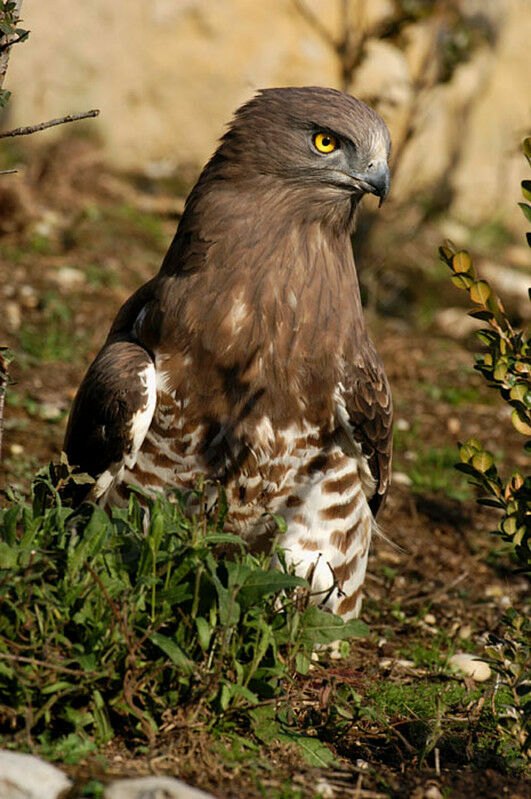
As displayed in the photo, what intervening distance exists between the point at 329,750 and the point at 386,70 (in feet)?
29.7

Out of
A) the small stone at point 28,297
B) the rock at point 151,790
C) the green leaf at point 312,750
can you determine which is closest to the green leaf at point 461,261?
the green leaf at point 312,750

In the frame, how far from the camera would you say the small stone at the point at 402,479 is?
690 cm

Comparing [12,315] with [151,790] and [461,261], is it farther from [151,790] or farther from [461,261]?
[151,790]

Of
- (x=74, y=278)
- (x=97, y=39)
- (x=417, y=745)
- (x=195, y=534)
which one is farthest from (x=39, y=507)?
(x=97, y=39)

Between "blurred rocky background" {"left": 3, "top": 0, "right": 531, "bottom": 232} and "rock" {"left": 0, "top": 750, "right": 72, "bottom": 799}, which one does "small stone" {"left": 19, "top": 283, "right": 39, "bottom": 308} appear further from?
"rock" {"left": 0, "top": 750, "right": 72, "bottom": 799}

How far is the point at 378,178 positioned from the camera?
460 cm

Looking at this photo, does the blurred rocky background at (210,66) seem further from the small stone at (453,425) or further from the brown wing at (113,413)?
the brown wing at (113,413)

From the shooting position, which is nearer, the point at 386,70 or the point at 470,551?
the point at 470,551

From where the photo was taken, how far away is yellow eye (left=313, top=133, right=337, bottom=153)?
15.1 feet

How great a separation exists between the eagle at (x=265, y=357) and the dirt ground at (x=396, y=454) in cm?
83

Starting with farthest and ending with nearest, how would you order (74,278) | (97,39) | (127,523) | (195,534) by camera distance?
(97,39), (74,278), (127,523), (195,534)

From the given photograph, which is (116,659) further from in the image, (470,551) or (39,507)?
(470,551)

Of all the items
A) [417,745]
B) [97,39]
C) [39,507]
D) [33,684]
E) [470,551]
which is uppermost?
[97,39]

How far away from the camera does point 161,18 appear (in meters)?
10.8
